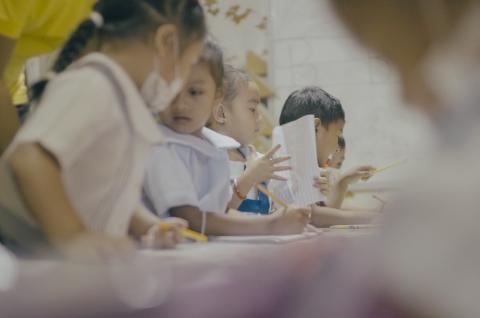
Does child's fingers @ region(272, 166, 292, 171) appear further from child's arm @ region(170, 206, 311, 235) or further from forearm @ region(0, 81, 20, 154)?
forearm @ region(0, 81, 20, 154)

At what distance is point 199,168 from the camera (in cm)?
39

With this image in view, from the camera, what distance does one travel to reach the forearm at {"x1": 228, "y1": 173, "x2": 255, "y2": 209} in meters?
0.41

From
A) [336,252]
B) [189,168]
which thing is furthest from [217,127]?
[336,252]

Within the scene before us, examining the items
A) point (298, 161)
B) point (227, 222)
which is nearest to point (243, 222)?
point (227, 222)

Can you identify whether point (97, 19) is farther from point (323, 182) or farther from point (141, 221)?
point (323, 182)

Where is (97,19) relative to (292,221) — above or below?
above

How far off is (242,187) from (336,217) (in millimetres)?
70

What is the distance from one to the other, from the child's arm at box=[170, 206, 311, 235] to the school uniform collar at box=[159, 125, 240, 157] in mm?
36

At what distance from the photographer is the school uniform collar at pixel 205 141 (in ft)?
1.15

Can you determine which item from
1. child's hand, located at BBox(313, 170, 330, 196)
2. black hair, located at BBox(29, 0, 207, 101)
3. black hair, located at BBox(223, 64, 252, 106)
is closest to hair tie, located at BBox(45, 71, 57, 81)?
black hair, located at BBox(29, 0, 207, 101)

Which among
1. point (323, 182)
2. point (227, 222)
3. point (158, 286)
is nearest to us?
point (158, 286)

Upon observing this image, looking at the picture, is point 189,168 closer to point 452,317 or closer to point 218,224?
point 218,224

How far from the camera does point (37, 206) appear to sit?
0.97 ft

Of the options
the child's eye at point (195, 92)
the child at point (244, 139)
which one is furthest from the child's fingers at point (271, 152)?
the child's eye at point (195, 92)
